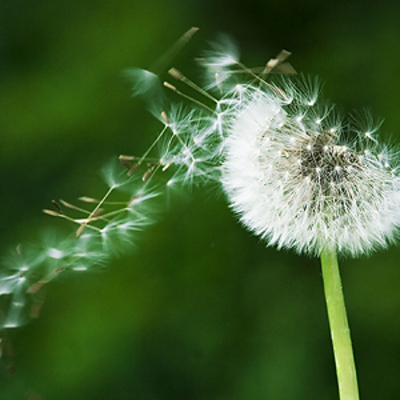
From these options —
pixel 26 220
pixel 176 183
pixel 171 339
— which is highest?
pixel 26 220

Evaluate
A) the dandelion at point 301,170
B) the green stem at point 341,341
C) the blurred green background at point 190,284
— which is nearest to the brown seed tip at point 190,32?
the dandelion at point 301,170

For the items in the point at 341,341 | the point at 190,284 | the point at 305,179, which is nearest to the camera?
the point at 341,341

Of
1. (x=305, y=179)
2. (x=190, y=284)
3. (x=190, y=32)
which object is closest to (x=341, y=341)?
(x=305, y=179)

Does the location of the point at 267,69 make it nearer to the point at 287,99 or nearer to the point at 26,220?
the point at 287,99

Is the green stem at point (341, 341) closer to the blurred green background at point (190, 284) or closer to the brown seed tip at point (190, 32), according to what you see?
the brown seed tip at point (190, 32)

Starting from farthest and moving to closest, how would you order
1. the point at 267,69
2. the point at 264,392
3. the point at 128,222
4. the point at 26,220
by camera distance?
the point at 26,220 < the point at 264,392 < the point at 128,222 < the point at 267,69

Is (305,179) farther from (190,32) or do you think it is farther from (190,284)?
(190,284)

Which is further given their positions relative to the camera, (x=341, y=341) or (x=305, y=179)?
(x=305, y=179)

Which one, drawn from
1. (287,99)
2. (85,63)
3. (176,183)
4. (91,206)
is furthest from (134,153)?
(287,99)
